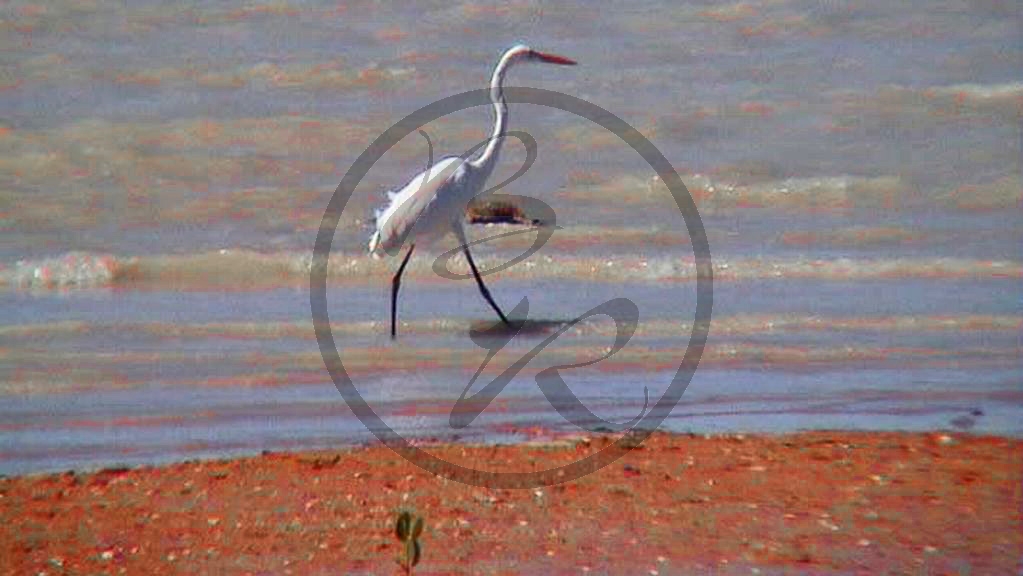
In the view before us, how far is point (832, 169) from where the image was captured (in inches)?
602

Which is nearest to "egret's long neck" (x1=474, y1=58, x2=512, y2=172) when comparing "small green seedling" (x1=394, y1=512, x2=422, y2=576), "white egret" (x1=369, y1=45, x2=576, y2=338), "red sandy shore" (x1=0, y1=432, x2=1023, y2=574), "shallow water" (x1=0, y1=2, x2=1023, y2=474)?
"white egret" (x1=369, y1=45, x2=576, y2=338)

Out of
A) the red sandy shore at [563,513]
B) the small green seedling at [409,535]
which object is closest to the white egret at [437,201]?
the red sandy shore at [563,513]

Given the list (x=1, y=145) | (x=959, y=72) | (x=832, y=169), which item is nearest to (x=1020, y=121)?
(x=959, y=72)

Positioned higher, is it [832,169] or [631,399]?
[832,169]

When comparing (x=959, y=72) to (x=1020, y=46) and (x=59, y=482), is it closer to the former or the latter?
(x=1020, y=46)

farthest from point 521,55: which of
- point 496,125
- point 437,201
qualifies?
point 437,201

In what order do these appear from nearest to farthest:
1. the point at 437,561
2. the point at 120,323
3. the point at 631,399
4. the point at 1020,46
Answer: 1. the point at 437,561
2. the point at 631,399
3. the point at 120,323
4. the point at 1020,46

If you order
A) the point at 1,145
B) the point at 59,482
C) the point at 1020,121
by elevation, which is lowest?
the point at 59,482

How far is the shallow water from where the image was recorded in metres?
7.38

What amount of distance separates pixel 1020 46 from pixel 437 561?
16.1 m

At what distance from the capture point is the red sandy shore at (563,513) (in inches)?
186

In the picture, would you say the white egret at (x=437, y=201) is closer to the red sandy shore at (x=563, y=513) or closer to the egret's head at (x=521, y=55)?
the egret's head at (x=521, y=55)

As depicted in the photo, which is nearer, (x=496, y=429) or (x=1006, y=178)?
(x=496, y=429)

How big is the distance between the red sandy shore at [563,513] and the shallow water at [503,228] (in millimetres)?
564
